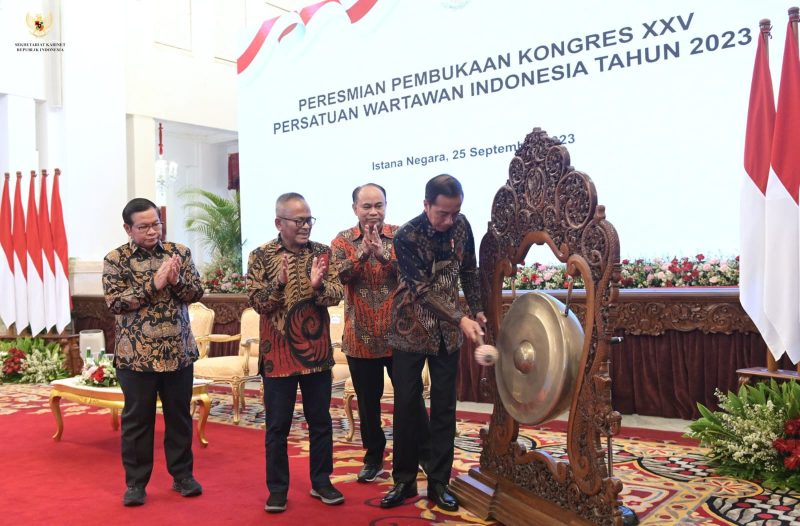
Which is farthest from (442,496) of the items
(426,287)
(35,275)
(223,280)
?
(35,275)

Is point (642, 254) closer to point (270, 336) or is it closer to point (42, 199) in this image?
point (270, 336)

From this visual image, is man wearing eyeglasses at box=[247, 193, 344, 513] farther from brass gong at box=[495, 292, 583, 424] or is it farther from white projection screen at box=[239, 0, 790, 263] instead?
white projection screen at box=[239, 0, 790, 263]

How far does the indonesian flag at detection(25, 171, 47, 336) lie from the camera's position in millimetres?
8117

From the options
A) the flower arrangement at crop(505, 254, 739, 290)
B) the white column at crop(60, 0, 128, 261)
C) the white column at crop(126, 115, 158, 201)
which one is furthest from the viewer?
the white column at crop(126, 115, 158, 201)

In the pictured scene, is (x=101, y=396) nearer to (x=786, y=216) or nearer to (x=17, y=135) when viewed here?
(x=786, y=216)

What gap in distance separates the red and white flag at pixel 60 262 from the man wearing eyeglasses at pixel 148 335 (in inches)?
212

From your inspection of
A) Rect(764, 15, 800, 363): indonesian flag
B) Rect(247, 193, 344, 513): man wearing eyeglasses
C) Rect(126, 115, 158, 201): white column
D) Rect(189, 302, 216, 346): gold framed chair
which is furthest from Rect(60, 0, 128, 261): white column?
Rect(764, 15, 800, 363): indonesian flag

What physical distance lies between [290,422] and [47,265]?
611 centimetres

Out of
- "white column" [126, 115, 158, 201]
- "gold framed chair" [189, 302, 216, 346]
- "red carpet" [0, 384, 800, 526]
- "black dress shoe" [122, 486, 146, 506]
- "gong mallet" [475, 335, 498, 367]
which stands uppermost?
"white column" [126, 115, 158, 201]

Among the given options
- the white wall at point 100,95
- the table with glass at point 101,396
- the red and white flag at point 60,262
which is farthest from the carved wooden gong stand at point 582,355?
the white wall at point 100,95

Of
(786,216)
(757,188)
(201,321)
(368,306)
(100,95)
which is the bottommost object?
(201,321)

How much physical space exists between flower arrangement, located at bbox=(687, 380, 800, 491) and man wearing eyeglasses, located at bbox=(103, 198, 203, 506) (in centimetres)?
257

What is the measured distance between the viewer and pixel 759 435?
11.3ft

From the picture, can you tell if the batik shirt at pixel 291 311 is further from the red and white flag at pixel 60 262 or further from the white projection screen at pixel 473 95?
the red and white flag at pixel 60 262
